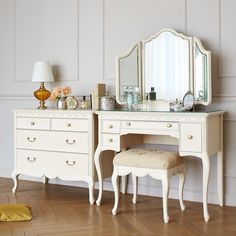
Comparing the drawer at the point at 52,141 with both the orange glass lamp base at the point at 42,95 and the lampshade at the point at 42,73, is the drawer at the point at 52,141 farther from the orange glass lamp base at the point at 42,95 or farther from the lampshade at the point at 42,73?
the lampshade at the point at 42,73

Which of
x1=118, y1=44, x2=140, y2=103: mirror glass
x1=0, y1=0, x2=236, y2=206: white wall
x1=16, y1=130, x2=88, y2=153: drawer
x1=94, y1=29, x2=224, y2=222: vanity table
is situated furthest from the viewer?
x1=118, y1=44, x2=140, y2=103: mirror glass

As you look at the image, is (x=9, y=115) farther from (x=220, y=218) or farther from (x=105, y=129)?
(x=220, y=218)

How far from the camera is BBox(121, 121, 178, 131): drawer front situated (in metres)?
3.46

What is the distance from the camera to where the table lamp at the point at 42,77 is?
14.7 feet

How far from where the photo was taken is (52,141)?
13.4 feet

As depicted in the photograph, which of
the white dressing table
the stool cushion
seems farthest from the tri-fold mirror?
the stool cushion

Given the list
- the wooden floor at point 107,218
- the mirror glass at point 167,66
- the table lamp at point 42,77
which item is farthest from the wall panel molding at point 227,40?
the table lamp at point 42,77

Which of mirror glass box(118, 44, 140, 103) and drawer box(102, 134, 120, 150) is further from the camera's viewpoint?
mirror glass box(118, 44, 140, 103)

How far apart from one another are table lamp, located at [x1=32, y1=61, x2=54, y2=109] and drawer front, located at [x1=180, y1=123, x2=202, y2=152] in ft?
5.60

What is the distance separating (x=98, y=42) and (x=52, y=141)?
118 cm

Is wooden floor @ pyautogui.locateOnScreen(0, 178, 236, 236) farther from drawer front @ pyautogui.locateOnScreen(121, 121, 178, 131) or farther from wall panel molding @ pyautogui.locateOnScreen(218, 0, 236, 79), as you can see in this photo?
wall panel molding @ pyautogui.locateOnScreen(218, 0, 236, 79)

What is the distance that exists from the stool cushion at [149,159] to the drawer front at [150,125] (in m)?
0.21

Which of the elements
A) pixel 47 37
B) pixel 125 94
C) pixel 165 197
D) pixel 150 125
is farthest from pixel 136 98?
pixel 47 37

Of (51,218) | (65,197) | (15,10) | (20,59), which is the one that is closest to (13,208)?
(51,218)
